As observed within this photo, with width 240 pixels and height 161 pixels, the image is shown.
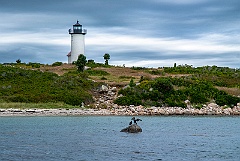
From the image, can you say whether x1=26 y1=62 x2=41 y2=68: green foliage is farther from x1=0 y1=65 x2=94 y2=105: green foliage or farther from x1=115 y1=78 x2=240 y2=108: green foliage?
x1=115 y1=78 x2=240 y2=108: green foliage

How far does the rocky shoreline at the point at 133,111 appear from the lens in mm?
48062

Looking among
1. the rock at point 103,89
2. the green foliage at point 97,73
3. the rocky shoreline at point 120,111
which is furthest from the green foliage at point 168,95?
the green foliage at point 97,73

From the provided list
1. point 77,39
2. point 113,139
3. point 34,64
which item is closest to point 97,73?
point 77,39

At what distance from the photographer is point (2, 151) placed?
987 inches

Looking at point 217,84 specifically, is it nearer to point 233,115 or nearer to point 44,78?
point 233,115

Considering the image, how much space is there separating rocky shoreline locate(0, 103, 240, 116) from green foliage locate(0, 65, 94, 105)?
4007 mm

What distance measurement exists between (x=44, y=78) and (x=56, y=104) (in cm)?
1273

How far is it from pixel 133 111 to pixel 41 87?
12417 millimetres

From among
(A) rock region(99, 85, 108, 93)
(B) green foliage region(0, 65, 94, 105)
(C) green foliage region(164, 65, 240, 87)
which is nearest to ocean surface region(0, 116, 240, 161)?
(B) green foliage region(0, 65, 94, 105)

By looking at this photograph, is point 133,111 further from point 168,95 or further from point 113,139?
point 113,139

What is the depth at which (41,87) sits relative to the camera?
5828 centimetres

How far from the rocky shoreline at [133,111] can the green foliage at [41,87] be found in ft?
13.1

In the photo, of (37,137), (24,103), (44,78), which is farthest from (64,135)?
(44,78)

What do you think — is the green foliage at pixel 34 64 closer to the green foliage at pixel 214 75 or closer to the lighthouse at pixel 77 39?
the lighthouse at pixel 77 39
